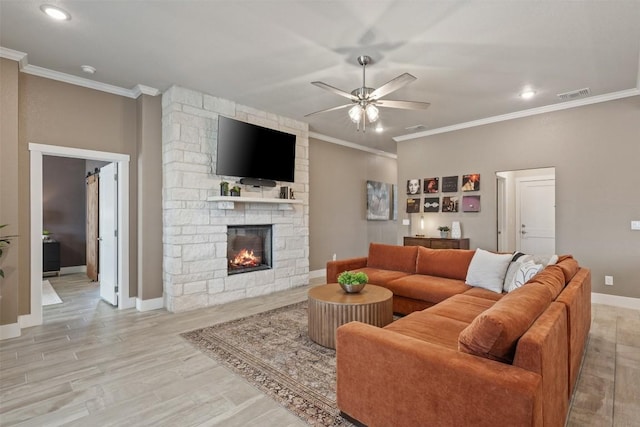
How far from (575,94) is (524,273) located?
→ 2902 millimetres

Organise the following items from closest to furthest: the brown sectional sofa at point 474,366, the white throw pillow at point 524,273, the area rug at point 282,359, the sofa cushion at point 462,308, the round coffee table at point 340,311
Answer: the brown sectional sofa at point 474,366
the area rug at point 282,359
the sofa cushion at point 462,308
the round coffee table at point 340,311
the white throw pillow at point 524,273

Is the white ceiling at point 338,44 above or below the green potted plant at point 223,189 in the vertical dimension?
above

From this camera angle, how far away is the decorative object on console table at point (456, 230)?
564 centimetres

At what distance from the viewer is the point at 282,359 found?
2.71 m

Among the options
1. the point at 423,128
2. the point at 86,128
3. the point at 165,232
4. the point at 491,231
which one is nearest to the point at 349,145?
the point at 423,128

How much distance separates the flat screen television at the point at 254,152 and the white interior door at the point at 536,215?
4.74 metres

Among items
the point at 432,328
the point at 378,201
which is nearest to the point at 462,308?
the point at 432,328

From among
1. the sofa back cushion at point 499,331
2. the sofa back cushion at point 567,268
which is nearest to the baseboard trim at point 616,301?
the sofa back cushion at point 567,268

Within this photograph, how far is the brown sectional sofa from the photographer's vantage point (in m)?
1.30

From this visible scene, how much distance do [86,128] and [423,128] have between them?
5.29 m

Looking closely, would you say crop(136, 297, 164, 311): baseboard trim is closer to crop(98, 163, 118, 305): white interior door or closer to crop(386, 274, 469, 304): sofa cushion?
crop(98, 163, 118, 305): white interior door

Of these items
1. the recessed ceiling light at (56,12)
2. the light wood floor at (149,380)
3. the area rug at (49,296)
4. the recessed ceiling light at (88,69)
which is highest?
Result: the recessed ceiling light at (56,12)

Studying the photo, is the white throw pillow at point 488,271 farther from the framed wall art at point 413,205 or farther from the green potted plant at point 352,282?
the framed wall art at point 413,205

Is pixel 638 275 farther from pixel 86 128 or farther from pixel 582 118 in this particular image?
pixel 86 128
